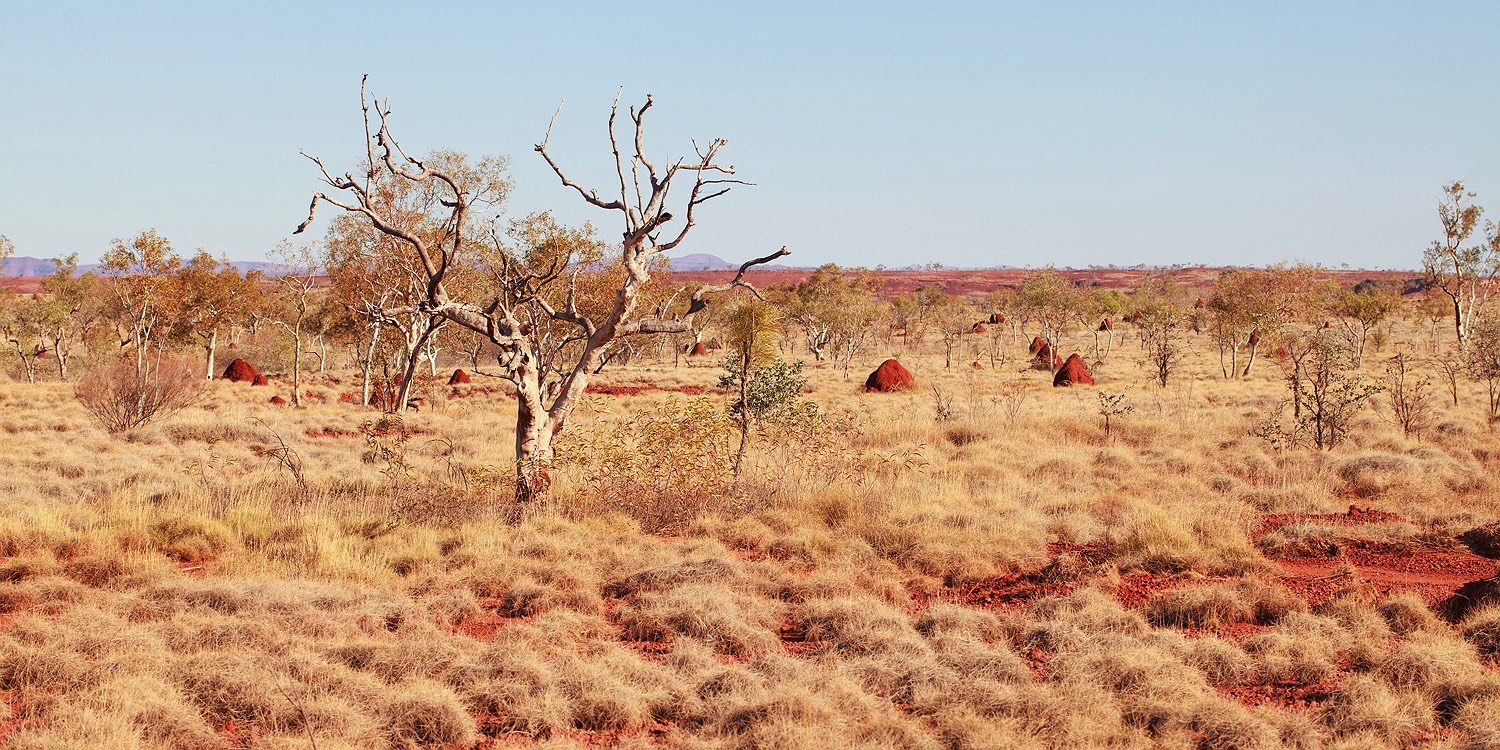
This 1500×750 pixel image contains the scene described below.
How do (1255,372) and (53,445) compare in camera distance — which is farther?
(1255,372)

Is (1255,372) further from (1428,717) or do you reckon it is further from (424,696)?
(424,696)

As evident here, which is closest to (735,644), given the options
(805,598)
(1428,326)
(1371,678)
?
(805,598)

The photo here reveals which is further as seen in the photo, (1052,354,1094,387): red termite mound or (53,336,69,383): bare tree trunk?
(53,336,69,383): bare tree trunk

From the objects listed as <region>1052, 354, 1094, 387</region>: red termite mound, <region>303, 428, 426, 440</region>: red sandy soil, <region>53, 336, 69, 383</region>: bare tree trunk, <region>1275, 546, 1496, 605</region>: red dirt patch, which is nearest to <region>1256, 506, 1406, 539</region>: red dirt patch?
<region>1275, 546, 1496, 605</region>: red dirt patch

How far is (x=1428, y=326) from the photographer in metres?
→ 67.6

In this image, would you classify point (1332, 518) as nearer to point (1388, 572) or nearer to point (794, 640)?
point (1388, 572)

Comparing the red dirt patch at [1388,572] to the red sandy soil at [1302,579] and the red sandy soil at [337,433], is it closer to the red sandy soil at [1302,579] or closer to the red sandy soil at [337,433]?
the red sandy soil at [1302,579]

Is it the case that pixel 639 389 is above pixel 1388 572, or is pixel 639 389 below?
below

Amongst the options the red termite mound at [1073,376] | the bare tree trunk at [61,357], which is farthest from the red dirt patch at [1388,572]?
the bare tree trunk at [61,357]

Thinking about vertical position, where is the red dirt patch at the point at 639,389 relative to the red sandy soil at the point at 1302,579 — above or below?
below

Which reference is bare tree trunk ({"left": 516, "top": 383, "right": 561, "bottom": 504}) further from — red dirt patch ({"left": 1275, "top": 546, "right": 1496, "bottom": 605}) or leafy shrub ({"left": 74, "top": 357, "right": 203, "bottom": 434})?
leafy shrub ({"left": 74, "top": 357, "right": 203, "bottom": 434})

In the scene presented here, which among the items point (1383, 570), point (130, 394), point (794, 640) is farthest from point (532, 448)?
point (130, 394)

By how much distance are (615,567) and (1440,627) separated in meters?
6.35

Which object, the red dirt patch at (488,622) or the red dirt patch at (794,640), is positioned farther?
the red dirt patch at (488,622)
